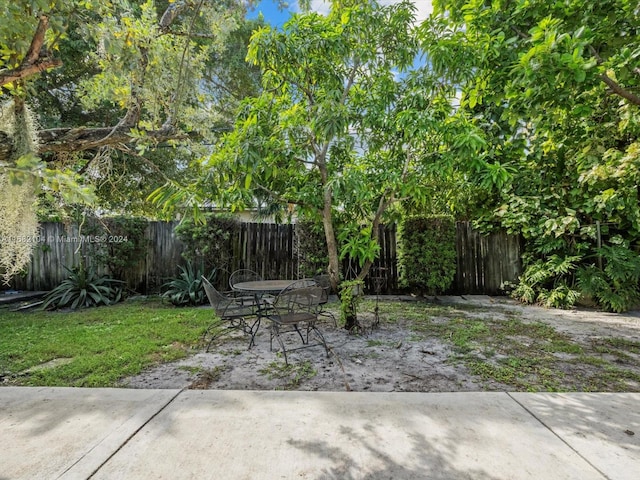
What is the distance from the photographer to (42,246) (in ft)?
23.2

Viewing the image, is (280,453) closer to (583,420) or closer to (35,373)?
(583,420)

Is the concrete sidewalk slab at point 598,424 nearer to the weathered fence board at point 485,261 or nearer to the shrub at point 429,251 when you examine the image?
the shrub at point 429,251

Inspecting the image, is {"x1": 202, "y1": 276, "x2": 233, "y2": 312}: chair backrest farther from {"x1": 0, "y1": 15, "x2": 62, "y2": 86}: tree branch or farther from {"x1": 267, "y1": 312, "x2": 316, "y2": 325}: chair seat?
{"x1": 0, "y1": 15, "x2": 62, "y2": 86}: tree branch

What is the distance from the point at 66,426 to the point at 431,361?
3.03m

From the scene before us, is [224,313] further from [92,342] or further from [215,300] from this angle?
[92,342]

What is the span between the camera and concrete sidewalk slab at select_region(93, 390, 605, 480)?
1.75 meters

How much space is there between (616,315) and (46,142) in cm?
829

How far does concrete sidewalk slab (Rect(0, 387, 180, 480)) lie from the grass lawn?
303mm

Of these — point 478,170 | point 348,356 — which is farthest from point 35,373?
point 478,170

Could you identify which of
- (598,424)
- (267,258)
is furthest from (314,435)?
(267,258)

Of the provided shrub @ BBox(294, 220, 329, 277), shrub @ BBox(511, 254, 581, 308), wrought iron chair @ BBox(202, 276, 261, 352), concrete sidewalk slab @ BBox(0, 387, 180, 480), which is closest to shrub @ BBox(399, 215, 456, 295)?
shrub @ BBox(511, 254, 581, 308)

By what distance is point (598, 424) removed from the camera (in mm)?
2191

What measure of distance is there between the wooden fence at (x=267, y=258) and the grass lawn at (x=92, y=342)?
1.54 metres

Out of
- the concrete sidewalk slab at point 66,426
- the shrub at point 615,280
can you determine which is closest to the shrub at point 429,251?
the shrub at point 615,280
